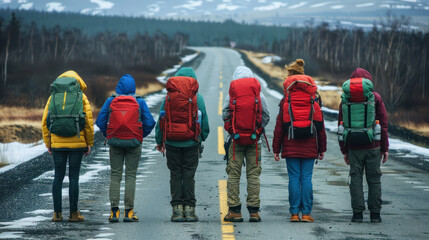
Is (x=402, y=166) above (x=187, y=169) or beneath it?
beneath

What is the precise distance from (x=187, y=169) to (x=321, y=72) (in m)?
44.4

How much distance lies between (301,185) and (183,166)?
146 cm

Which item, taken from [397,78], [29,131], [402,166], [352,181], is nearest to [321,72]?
[397,78]

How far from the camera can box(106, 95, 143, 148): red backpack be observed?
7129 mm

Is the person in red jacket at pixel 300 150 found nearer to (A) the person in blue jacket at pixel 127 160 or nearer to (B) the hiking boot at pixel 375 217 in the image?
(B) the hiking boot at pixel 375 217

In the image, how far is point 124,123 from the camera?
23.4 ft

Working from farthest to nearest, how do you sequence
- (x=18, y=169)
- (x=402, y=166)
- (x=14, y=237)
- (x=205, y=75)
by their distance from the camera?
(x=205, y=75)
(x=402, y=166)
(x=18, y=169)
(x=14, y=237)

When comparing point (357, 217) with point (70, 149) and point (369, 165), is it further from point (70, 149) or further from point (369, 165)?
point (70, 149)

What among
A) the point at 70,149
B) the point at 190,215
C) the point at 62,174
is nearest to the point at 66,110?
the point at 70,149

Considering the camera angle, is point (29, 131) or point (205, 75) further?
point (205, 75)

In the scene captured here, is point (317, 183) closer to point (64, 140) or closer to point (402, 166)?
point (402, 166)

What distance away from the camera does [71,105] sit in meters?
7.10

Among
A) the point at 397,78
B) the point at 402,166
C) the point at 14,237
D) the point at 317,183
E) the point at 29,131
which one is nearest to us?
the point at 14,237

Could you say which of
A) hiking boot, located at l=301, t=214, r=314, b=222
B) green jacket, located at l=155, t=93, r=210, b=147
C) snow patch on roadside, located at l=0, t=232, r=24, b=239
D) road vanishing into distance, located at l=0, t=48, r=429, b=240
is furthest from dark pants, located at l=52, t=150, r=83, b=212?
hiking boot, located at l=301, t=214, r=314, b=222
